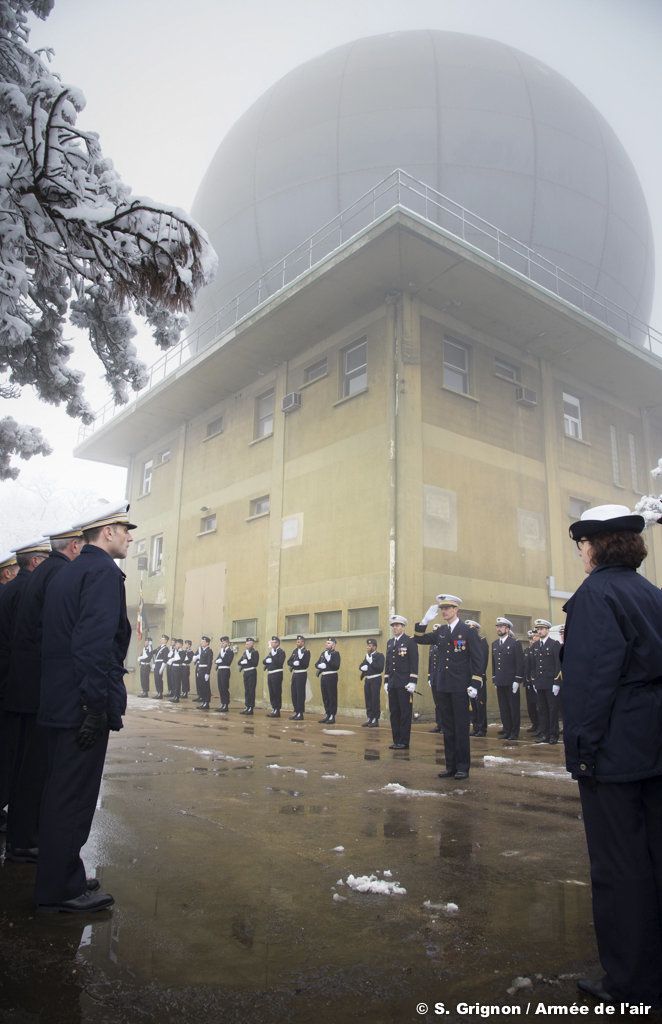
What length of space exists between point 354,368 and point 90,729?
52.6 ft

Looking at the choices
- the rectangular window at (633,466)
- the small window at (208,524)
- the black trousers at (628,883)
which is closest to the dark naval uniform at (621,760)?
the black trousers at (628,883)

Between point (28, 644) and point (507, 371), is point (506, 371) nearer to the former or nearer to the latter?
point (507, 371)

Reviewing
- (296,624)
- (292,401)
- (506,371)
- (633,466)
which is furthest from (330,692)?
(633,466)

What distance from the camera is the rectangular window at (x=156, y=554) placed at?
2608 centimetres

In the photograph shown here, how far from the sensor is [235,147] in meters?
21.1

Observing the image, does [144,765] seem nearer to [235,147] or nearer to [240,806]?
[240,806]

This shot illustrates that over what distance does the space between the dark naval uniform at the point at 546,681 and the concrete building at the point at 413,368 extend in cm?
325

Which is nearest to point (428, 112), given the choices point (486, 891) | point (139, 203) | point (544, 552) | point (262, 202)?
point (262, 202)

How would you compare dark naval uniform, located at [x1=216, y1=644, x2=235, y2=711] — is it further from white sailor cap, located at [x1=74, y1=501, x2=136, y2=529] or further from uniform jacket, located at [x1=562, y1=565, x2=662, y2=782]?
uniform jacket, located at [x1=562, y1=565, x2=662, y2=782]

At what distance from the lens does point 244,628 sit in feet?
66.8

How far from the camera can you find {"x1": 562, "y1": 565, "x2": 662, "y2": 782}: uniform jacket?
101 inches

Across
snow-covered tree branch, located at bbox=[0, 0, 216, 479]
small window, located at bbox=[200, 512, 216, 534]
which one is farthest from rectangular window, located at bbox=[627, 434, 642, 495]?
snow-covered tree branch, located at bbox=[0, 0, 216, 479]

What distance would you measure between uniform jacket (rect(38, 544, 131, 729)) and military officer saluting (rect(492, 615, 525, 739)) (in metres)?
10.5

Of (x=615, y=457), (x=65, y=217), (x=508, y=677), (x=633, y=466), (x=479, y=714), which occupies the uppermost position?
(x=615, y=457)
